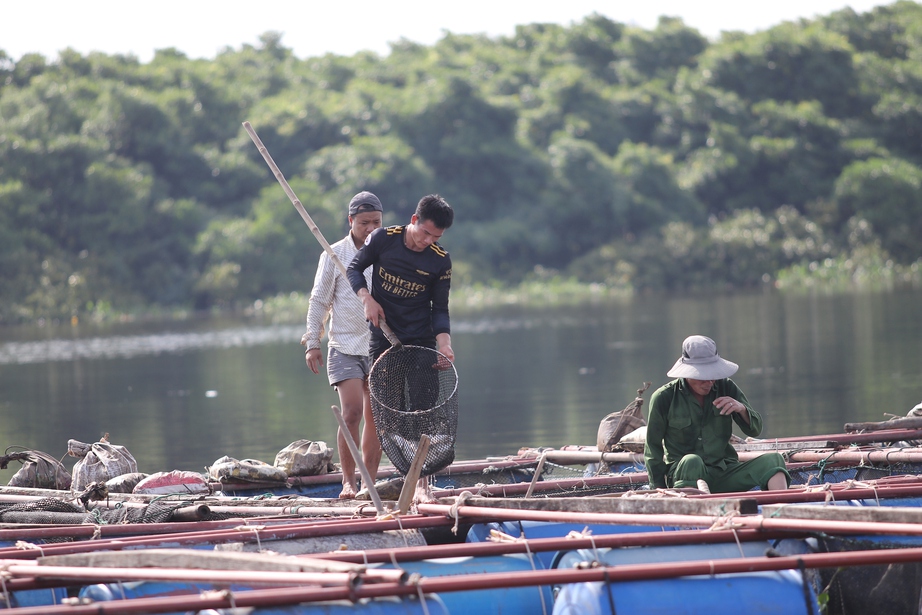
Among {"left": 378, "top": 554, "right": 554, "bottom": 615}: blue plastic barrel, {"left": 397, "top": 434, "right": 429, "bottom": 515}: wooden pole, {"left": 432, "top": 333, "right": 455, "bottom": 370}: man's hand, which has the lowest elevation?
{"left": 378, "top": 554, "right": 554, "bottom": 615}: blue plastic barrel

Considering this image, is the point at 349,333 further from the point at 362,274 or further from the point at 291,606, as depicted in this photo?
the point at 291,606

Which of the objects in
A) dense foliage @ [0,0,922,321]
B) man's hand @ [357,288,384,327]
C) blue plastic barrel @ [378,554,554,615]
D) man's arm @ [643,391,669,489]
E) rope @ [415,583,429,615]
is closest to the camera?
rope @ [415,583,429,615]

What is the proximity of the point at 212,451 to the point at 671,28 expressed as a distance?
78.7 metres

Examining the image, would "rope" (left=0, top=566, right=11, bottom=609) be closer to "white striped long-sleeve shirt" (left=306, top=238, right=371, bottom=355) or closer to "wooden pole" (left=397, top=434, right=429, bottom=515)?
"wooden pole" (left=397, top=434, right=429, bottom=515)

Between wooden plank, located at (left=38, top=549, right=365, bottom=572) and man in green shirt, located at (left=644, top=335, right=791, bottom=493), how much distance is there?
2.47 metres

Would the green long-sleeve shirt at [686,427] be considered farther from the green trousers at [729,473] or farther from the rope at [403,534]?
the rope at [403,534]

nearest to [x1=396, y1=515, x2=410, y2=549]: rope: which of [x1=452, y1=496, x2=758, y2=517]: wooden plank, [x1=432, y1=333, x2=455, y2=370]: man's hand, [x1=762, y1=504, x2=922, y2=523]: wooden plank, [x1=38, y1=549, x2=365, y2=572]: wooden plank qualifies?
[x1=452, y1=496, x2=758, y2=517]: wooden plank

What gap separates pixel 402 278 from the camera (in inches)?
293

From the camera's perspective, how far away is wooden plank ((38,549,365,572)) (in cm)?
533

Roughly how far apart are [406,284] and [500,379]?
50.3ft

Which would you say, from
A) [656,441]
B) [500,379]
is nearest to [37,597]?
[656,441]

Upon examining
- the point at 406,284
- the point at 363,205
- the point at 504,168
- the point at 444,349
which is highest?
the point at 504,168

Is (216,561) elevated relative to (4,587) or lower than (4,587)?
elevated

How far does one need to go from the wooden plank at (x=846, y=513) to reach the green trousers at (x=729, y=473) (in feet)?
3.07
